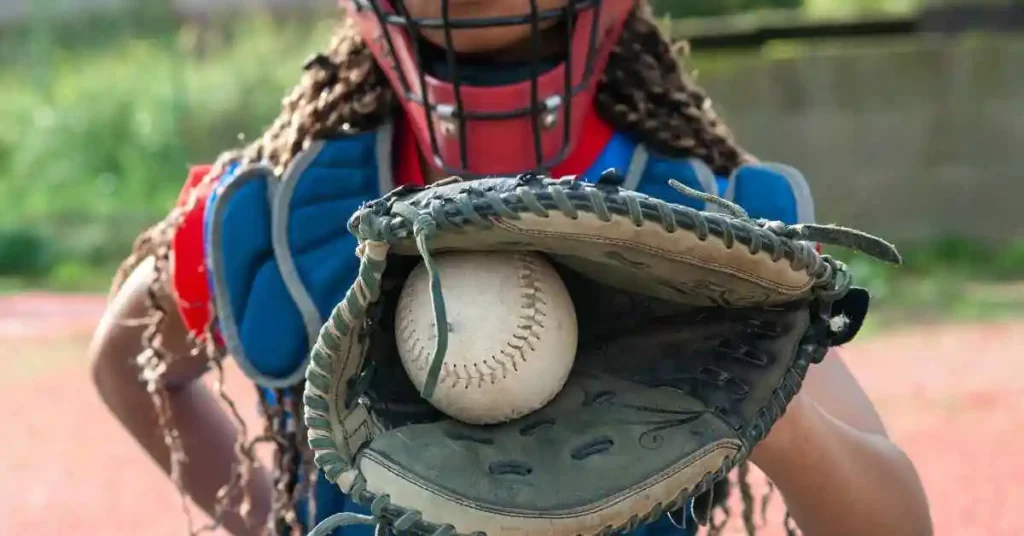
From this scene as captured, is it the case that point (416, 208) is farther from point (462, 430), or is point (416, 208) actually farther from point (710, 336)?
point (710, 336)

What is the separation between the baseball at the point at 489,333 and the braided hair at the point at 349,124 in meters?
0.45

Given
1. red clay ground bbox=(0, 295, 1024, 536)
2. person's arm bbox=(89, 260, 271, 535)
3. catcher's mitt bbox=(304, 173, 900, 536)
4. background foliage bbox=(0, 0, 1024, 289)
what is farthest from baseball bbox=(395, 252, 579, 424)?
background foliage bbox=(0, 0, 1024, 289)

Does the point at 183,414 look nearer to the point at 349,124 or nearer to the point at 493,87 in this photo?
the point at 349,124

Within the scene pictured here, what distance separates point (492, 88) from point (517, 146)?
76 mm

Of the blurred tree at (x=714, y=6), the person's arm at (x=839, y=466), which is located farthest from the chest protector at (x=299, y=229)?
the blurred tree at (x=714, y=6)

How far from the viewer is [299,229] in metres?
1.63

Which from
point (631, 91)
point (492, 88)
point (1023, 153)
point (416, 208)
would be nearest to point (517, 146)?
point (492, 88)

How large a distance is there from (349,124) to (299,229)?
17cm

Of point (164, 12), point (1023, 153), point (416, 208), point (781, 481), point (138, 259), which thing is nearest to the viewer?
point (416, 208)

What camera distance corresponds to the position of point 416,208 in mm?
1130

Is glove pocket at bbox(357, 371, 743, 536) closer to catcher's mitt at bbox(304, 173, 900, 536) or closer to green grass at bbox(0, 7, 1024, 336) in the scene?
catcher's mitt at bbox(304, 173, 900, 536)

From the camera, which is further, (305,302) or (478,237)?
(305,302)

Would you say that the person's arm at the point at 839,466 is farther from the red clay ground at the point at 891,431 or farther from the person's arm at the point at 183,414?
the red clay ground at the point at 891,431

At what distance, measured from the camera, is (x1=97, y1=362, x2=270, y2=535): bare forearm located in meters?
2.05
